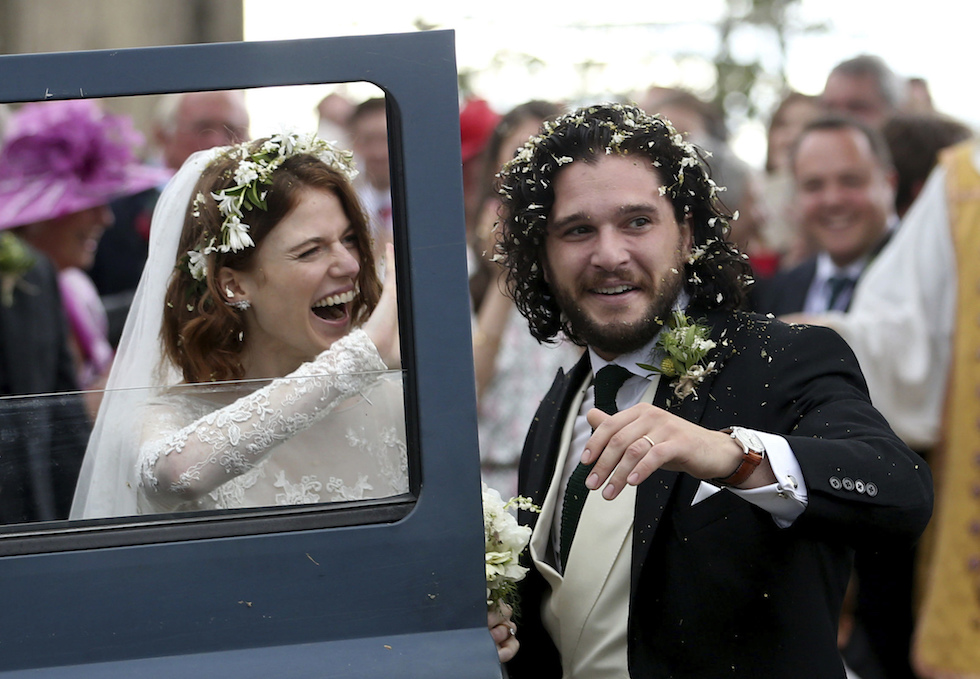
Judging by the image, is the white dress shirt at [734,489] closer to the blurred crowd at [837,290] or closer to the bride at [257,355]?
the bride at [257,355]

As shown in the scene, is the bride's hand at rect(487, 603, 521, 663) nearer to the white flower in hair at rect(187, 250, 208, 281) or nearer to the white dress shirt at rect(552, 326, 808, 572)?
the white dress shirt at rect(552, 326, 808, 572)

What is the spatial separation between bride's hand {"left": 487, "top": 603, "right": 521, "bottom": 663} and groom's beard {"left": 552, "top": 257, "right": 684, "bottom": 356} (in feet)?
2.02

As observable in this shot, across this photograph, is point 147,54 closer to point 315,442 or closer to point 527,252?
point 315,442

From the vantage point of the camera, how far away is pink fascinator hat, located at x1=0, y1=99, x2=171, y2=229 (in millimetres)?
4234

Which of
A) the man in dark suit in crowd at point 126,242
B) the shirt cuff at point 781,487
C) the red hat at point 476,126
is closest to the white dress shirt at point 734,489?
the shirt cuff at point 781,487

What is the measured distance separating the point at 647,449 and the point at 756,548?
47 cm

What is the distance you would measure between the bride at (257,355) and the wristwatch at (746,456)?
540 mm

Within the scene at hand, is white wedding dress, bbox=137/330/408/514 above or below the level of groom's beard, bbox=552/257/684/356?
below

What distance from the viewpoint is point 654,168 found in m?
2.33

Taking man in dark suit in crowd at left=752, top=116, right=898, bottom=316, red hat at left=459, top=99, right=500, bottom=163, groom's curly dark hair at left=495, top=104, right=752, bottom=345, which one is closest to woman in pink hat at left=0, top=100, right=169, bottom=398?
red hat at left=459, top=99, right=500, bottom=163

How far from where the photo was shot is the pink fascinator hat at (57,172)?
13.9ft

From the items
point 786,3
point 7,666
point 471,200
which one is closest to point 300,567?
point 7,666

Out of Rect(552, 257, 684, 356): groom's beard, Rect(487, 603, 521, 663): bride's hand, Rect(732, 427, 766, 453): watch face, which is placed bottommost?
Rect(487, 603, 521, 663): bride's hand

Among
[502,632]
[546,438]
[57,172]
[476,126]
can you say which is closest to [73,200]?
[57,172]
